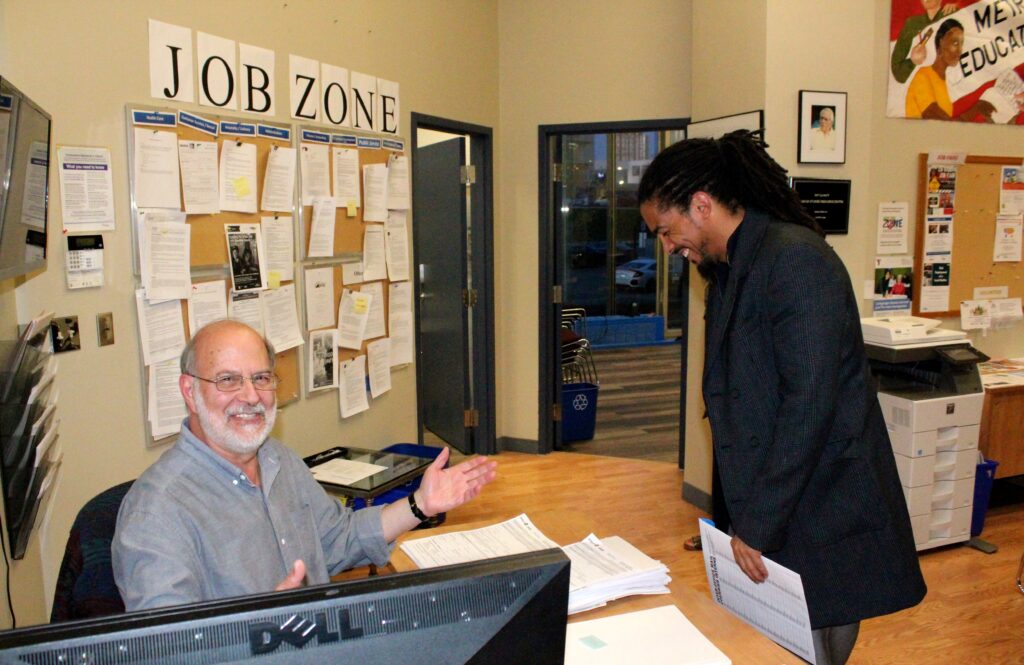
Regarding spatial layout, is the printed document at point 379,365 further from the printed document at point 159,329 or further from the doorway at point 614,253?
the doorway at point 614,253

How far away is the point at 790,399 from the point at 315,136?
8.74 ft

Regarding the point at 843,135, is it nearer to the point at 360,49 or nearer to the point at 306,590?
the point at 360,49

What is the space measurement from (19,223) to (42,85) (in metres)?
0.83

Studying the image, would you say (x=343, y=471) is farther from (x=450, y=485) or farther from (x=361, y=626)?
(x=361, y=626)

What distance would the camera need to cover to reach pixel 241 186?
310 cm

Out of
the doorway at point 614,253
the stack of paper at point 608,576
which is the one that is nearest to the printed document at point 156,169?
the stack of paper at point 608,576

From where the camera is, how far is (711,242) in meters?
1.68

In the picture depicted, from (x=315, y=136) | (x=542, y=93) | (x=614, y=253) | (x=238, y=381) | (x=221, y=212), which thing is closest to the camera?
(x=238, y=381)

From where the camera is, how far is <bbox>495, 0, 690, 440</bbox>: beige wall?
192 inches

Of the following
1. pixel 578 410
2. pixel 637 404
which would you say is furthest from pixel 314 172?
pixel 637 404

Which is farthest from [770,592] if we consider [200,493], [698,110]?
[698,110]

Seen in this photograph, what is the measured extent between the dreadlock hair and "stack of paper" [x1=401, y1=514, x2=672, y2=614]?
742 mm

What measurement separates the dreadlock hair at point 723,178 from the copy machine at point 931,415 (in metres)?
2.27

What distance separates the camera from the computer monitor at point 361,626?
0.64 meters
